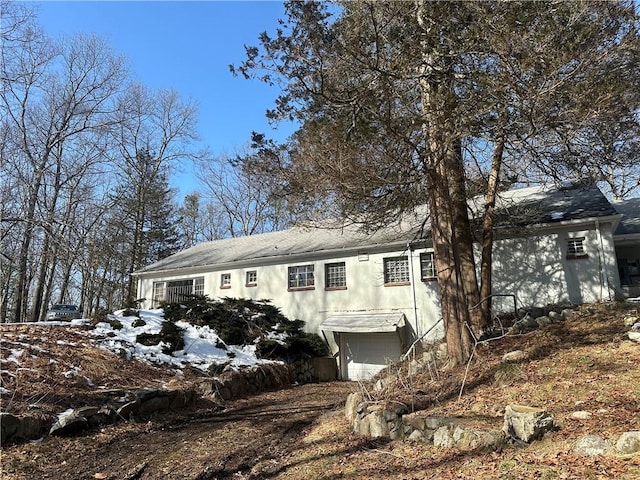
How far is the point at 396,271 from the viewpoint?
46.1ft

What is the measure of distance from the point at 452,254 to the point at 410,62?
3361 mm

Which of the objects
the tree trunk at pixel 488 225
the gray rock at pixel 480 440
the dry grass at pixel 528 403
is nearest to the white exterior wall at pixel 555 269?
the tree trunk at pixel 488 225

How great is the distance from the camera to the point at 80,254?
575 centimetres

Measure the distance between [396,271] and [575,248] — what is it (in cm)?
520

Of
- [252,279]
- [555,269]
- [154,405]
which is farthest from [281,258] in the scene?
[555,269]

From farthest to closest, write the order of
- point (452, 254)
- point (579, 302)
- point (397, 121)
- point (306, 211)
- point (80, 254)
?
point (579, 302) → point (306, 211) → point (452, 254) → point (397, 121) → point (80, 254)

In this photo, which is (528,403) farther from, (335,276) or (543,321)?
(335,276)

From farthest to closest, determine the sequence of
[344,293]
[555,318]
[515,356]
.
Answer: [344,293], [555,318], [515,356]

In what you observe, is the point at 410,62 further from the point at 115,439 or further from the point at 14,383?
the point at 14,383

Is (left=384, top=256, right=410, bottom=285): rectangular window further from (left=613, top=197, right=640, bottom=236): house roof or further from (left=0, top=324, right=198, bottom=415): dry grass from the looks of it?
(left=0, top=324, right=198, bottom=415): dry grass

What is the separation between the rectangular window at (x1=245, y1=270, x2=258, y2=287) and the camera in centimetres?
1683

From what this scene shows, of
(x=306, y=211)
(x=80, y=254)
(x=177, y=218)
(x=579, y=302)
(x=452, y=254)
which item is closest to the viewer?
(x=80, y=254)

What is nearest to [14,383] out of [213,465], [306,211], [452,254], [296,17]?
[213,465]

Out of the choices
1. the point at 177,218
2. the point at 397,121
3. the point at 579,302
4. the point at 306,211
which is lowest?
the point at 579,302
